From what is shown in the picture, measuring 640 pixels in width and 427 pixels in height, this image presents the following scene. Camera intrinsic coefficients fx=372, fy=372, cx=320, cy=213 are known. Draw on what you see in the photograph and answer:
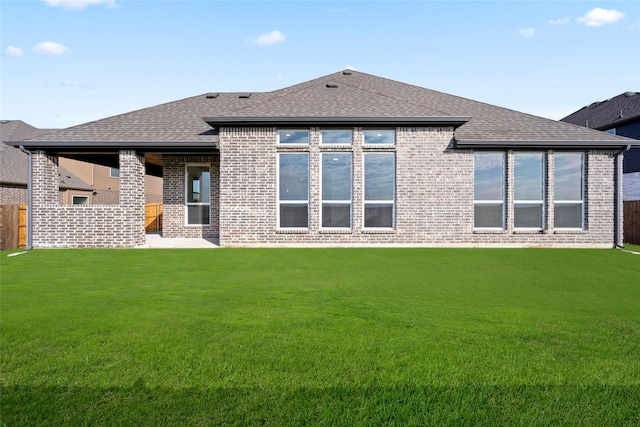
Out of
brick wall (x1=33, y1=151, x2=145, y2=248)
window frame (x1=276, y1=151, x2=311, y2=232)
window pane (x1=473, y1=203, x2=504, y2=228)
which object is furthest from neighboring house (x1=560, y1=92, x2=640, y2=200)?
brick wall (x1=33, y1=151, x2=145, y2=248)

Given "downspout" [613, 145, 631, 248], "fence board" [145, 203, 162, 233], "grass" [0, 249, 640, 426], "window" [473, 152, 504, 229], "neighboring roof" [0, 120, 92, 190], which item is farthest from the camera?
"neighboring roof" [0, 120, 92, 190]

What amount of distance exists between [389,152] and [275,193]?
3.89 metres

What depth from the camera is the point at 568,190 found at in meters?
12.3

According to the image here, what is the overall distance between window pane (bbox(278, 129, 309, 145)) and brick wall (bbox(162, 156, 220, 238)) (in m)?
4.12

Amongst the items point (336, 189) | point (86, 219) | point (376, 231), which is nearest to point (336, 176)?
point (336, 189)

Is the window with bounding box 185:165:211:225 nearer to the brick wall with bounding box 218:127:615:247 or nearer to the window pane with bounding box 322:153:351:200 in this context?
the brick wall with bounding box 218:127:615:247

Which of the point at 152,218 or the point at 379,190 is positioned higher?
the point at 379,190

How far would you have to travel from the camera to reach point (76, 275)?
748 cm

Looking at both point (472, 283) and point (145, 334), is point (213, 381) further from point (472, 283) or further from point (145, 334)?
point (472, 283)

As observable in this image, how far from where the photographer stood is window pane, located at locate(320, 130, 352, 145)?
11930 millimetres

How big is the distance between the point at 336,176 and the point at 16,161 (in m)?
21.1

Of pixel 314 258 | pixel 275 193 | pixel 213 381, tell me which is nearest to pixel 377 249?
pixel 314 258

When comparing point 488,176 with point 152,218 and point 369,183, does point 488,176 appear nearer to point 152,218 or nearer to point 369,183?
point 369,183

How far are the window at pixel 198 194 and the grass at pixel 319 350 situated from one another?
7.65 metres
